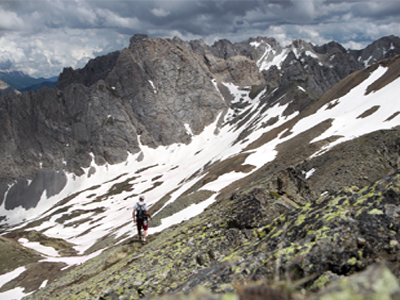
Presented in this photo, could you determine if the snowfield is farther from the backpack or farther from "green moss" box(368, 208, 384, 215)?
"green moss" box(368, 208, 384, 215)

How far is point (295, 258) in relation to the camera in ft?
20.0

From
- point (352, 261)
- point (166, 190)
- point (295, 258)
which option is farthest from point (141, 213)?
point (166, 190)

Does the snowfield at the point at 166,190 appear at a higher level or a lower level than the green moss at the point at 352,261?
higher

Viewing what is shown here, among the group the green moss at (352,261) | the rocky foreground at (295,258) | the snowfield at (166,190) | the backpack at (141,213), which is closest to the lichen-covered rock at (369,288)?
the rocky foreground at (295,258)

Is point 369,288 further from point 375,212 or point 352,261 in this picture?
point 375,212

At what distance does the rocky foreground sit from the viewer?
3.50 m

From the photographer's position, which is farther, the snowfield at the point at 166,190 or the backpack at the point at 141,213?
the snowfield at the point at 166,190

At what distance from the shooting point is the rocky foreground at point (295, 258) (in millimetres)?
3496

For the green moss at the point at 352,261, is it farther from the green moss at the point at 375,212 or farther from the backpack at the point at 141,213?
the backpack at the point at 141,213

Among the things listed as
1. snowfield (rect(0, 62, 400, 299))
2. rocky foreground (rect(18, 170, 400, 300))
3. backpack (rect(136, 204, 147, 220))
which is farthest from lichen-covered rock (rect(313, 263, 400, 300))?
snowfield (rect(0, 62, 400, 299))

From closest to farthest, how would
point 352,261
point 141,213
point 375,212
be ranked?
point 352,261 → point 375,212 → point 141,213

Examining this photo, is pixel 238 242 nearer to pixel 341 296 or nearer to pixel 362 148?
pixel 341 296

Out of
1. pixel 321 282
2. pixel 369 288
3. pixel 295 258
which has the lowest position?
pixel 321 282

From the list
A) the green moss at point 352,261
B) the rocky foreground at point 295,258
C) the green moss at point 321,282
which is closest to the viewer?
the rocky foreground at point 295,258
